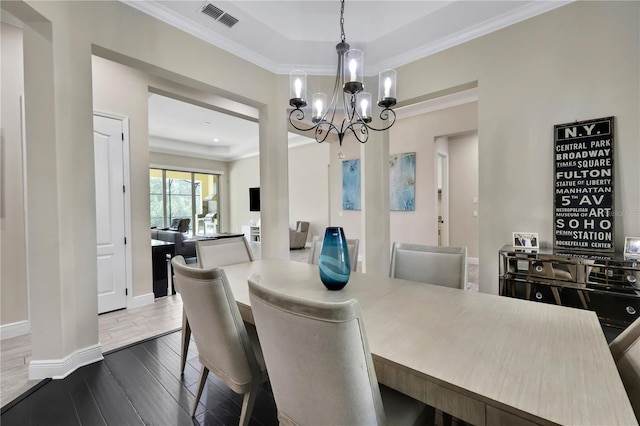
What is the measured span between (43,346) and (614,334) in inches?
158

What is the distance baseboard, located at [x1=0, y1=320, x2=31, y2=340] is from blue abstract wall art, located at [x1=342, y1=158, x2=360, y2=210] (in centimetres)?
539

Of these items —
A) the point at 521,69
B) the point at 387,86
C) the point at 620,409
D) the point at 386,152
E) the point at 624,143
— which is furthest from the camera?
the point at 386,152

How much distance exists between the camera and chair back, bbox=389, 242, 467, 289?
1.87 m

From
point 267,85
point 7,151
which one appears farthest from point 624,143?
point 7,151

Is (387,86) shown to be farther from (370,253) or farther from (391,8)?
(370,253)

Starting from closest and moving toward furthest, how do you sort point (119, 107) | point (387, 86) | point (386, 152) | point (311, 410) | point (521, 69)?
point (311, 410), point (387, 86), point (521, 69), point (119, 107), point (386, 152)

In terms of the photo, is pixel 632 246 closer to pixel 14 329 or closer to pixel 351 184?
pixel 351 184

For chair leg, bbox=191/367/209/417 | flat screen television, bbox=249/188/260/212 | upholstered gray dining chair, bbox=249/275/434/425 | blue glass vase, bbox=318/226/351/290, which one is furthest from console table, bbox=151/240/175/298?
flat screen television, bbox=249/188/260/212

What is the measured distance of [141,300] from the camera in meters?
3.54

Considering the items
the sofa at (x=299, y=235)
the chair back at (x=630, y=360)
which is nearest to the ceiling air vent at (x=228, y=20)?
the chair back at (x=630, y=360)

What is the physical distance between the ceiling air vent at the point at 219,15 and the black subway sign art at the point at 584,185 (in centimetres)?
301

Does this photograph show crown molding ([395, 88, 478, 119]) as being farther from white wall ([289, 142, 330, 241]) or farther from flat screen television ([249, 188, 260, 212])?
flat screen television ([249, 188, 260, 212])

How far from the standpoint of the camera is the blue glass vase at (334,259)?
155 centimetres

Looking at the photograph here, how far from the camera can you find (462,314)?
4.14ft
